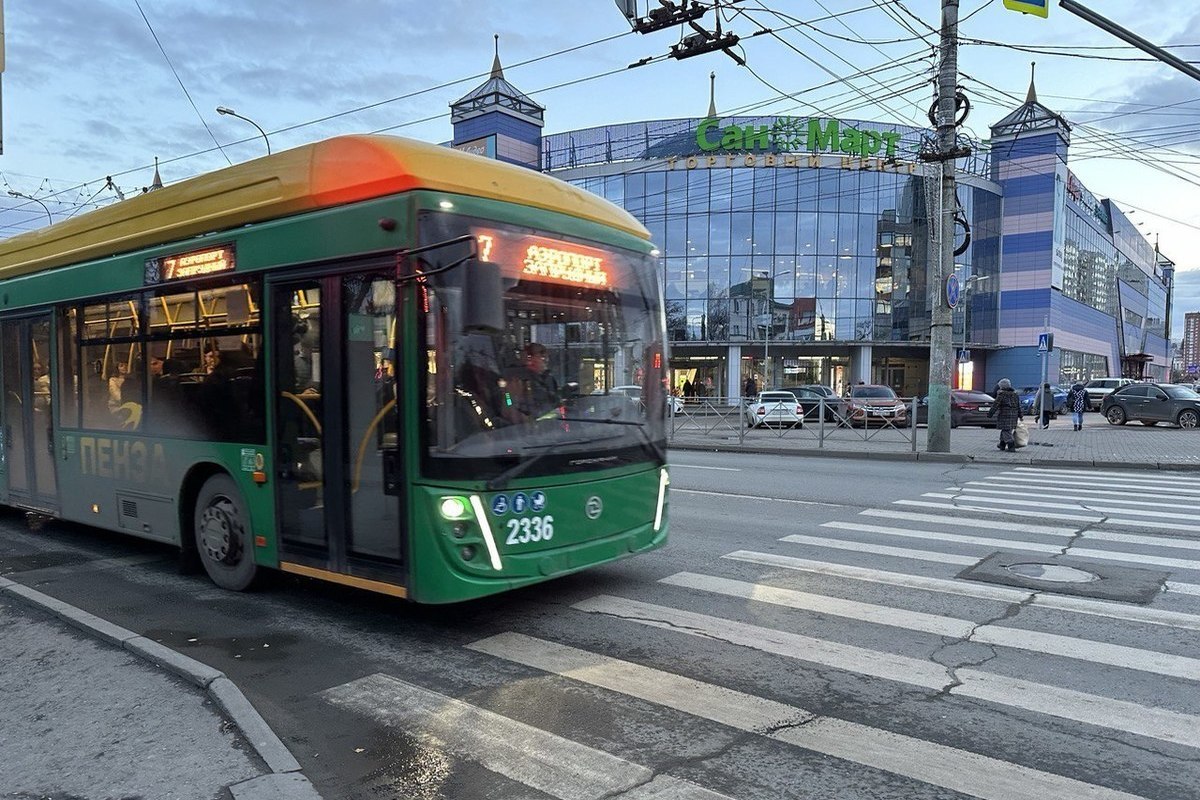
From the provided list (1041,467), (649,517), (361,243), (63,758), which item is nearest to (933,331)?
(1041,467)

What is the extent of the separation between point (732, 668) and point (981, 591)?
3.00m

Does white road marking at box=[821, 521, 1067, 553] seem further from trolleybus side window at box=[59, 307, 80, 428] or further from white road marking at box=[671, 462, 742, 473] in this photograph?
trolleybus side window at box=[59, 307, 80, 428]

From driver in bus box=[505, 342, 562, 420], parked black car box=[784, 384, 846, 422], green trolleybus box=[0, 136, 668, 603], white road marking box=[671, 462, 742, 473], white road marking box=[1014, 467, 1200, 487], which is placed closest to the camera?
green trolleybus box=[0, 136, 668, 603]

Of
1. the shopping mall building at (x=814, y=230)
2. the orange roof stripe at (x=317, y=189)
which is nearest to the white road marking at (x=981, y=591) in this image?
the orange roof stripe at (x=317, y=189)

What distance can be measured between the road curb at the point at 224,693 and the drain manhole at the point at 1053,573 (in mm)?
6463

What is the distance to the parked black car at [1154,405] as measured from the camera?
2706 cm

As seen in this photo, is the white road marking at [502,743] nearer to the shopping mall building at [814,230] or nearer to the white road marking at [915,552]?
the white road marking at [915,552]

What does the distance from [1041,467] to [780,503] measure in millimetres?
8858

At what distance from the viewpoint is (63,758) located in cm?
387

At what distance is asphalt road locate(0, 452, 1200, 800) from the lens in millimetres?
3705

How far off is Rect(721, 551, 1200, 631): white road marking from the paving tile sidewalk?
11899mm

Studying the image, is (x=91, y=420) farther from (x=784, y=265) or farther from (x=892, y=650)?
(x=784, y=265)

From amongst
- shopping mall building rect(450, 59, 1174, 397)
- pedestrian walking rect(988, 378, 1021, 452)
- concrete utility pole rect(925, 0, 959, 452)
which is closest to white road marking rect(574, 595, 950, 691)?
concrete utility pole rect(925, 0, 959, 452)

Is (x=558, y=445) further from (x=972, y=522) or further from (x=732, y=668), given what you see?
(x=972, y=522)
